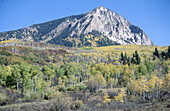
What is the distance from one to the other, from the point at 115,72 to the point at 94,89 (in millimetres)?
21735

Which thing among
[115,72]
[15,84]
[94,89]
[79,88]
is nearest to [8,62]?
[15,84]

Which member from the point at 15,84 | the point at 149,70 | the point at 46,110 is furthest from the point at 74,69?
the point at 46,110

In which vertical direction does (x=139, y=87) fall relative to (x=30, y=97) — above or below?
above

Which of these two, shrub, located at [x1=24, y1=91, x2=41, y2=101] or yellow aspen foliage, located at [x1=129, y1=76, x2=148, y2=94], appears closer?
shrub, located at [x1=24, y1=91, x2=41, y2=101]

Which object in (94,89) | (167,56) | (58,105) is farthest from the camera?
(167,56)

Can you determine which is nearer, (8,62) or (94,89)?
(94,89)

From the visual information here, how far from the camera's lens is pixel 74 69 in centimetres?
8381

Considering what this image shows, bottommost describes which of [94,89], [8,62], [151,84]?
[94,89]

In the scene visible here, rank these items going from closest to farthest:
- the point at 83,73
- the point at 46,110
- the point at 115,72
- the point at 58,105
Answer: the point at 58,105 → the point at 46,110 → the point at 115,72 → the point at 83,73

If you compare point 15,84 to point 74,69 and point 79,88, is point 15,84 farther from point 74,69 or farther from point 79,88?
point 74,69

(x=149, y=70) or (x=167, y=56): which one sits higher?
(x=167, y=56)

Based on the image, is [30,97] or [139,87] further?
[139,87]

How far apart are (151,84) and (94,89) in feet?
83.1

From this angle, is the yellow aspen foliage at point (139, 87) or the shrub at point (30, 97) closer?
the shrub at point (30, 97)
